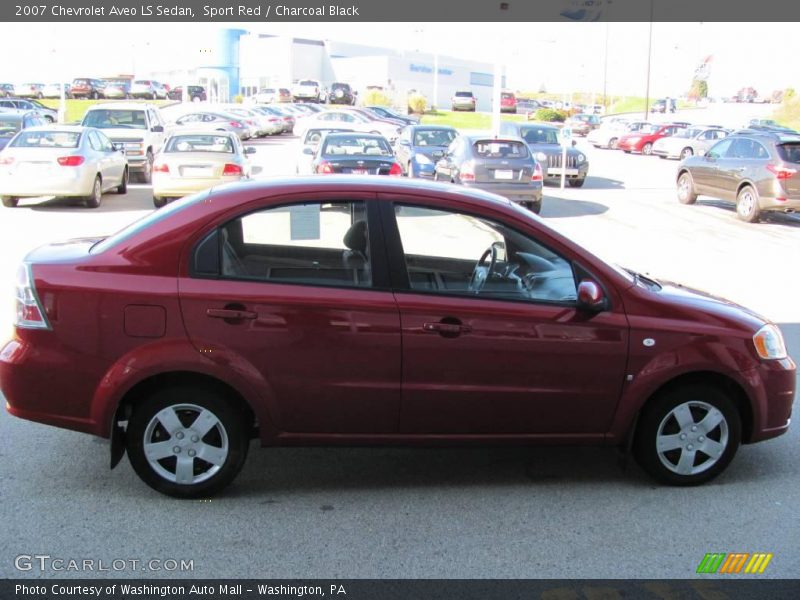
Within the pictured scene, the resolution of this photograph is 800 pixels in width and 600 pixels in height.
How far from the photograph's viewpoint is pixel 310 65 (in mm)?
96250

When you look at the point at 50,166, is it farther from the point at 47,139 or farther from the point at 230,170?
the point at 230,170

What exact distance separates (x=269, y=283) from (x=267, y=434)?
2.59ft

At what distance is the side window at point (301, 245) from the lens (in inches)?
178

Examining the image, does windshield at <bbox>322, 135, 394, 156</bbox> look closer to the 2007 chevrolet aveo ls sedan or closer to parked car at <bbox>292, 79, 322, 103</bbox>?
the 2007 chevrolet aveo ls sedan

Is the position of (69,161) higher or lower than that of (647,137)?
lower

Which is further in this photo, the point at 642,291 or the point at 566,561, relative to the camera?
the point at 642,291

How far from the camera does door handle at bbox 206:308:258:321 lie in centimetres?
435

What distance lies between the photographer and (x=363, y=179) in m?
4.82

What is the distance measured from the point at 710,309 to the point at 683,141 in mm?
35997

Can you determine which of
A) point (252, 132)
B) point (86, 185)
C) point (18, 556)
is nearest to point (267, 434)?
point (18, 556)

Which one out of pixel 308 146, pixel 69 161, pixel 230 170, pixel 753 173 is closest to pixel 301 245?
pixel 230 170

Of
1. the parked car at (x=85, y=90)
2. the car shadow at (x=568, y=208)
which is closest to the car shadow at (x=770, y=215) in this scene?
the car shadow at (x=568, y=208)
